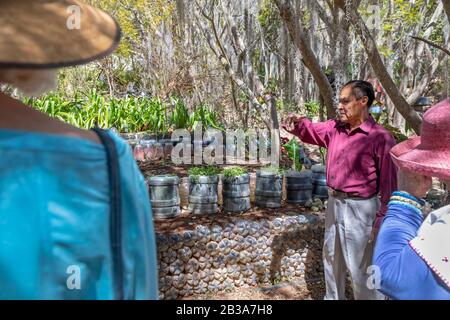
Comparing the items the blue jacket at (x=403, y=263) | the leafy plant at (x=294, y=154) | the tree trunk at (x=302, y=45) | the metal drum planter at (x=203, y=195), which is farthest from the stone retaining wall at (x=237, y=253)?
the blue jacket at (x=403, y=263)

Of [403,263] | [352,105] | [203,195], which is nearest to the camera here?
[403,263]

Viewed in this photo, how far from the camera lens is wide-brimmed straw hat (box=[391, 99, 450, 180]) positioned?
1.36 meters

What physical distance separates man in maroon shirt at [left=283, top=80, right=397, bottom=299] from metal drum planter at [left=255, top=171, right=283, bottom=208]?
132 cm

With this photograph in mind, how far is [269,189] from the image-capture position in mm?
4707

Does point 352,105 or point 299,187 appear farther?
point 299,187

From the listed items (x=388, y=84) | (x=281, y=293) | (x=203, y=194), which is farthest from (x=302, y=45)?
(x=281, y=293)

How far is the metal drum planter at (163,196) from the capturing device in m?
4.32

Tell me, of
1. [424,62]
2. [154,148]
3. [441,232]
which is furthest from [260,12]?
[441,232]

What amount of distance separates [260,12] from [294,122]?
31.0 feet

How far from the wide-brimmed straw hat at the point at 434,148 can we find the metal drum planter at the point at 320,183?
3471 millimetres

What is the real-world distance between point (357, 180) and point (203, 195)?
1.74 m

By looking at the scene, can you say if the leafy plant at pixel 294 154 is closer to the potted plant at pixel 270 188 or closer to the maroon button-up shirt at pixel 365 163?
the potted plant at pixel 270 188
